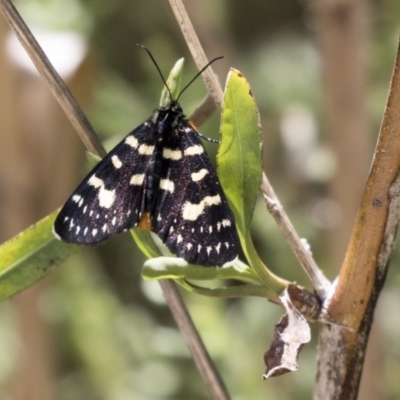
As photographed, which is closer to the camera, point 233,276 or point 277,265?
point 233,276

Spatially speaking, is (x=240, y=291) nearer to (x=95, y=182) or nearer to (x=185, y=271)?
(x=185, y=271)

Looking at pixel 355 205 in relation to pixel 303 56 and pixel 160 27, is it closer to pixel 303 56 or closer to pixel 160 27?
pixel 303 56

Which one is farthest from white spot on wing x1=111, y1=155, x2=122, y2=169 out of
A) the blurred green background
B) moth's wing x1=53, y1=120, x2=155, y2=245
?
the blurred green background

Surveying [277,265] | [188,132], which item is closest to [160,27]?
[277,265]

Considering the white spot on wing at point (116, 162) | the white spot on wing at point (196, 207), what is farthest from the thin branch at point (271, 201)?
the white spot on wing at point (116, 162)

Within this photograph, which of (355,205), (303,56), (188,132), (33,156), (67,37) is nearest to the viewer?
(188,132)

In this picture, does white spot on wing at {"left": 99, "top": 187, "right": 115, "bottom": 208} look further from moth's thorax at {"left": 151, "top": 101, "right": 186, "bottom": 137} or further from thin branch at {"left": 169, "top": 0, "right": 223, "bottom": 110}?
thin branch at {"left": 169, "top": 0, "right": 223, "bottom": 110}
